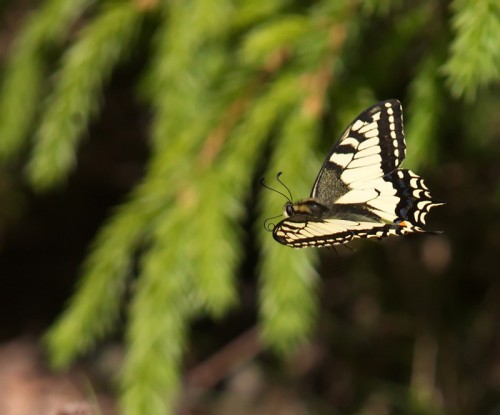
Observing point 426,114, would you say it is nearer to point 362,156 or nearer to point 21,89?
point 362,156

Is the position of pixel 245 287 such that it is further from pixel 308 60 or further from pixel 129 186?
pixel 308 60

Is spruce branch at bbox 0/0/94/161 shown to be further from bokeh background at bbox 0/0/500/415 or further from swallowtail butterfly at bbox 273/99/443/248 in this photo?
swallowtail butterfly at bbox 273/99/443/248

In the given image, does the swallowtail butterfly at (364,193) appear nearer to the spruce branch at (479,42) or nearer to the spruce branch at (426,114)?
the spruce branch at (479,42)

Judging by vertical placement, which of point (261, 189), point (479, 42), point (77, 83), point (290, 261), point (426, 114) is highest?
point (479, 42)

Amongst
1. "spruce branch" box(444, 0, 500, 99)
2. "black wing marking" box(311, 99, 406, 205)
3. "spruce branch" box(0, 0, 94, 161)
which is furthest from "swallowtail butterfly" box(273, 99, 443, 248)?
"spruce branch" box(0, 0, 94, 161)

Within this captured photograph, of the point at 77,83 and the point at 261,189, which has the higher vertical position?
the point at 77,83

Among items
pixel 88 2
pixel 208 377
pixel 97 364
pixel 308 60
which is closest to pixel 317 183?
pixel 308 60

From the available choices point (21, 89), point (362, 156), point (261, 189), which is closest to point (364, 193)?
point (362, 156)

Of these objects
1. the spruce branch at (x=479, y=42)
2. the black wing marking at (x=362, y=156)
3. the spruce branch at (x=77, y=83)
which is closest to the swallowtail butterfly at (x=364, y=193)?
the black wing marking at (x=362, y=156)
